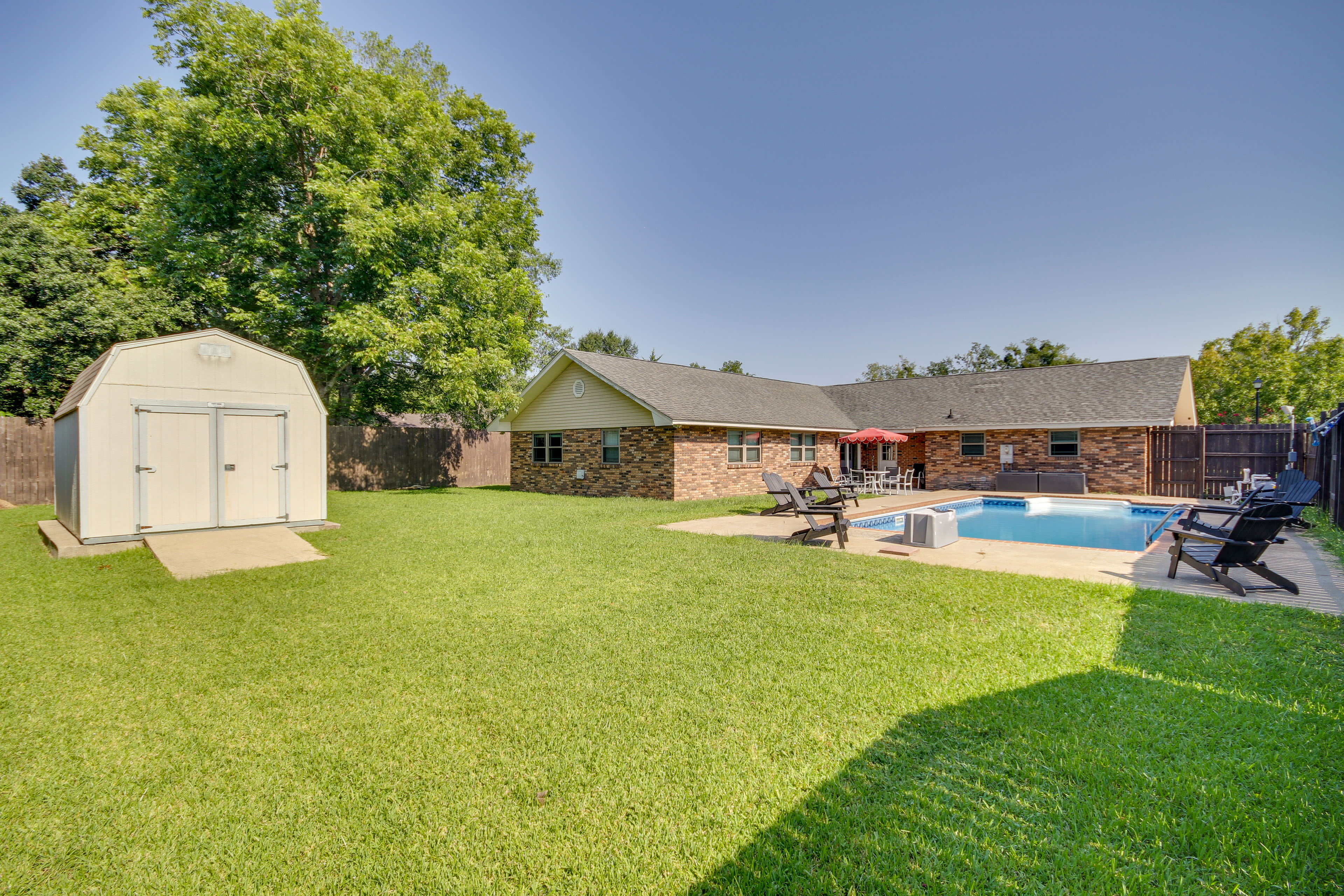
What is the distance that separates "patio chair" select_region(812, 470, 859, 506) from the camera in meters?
11.8

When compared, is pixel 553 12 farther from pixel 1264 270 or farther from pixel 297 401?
pixel 1264 270

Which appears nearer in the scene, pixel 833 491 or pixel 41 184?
pixel 833 491

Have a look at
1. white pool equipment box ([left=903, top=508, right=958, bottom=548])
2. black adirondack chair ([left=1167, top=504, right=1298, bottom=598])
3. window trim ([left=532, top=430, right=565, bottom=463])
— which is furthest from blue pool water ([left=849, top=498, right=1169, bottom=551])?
window trim ([left=532, top=430, right=565, bottom=463])

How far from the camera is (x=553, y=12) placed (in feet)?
49.8

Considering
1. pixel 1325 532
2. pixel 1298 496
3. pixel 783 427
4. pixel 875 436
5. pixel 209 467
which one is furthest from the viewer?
pixel 875 436

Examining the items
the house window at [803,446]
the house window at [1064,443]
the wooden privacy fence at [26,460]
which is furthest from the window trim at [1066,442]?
the wooden privacy fence at [26,460]

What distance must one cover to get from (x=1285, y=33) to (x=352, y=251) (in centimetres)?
2387

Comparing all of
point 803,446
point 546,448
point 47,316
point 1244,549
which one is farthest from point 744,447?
point 47,316

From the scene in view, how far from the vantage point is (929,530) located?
9281 millimetres

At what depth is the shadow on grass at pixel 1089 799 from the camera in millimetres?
2156

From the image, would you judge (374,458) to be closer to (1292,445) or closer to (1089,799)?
(1089,799)

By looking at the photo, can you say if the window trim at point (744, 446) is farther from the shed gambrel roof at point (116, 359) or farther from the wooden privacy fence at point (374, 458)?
the wooden privacy fence at point (374, 458)

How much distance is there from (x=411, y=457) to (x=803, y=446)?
1588 centimetres

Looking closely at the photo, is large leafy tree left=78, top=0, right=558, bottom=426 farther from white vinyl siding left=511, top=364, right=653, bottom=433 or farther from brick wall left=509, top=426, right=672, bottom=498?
brick wall left=509, top=426, right=672, bottom=498
